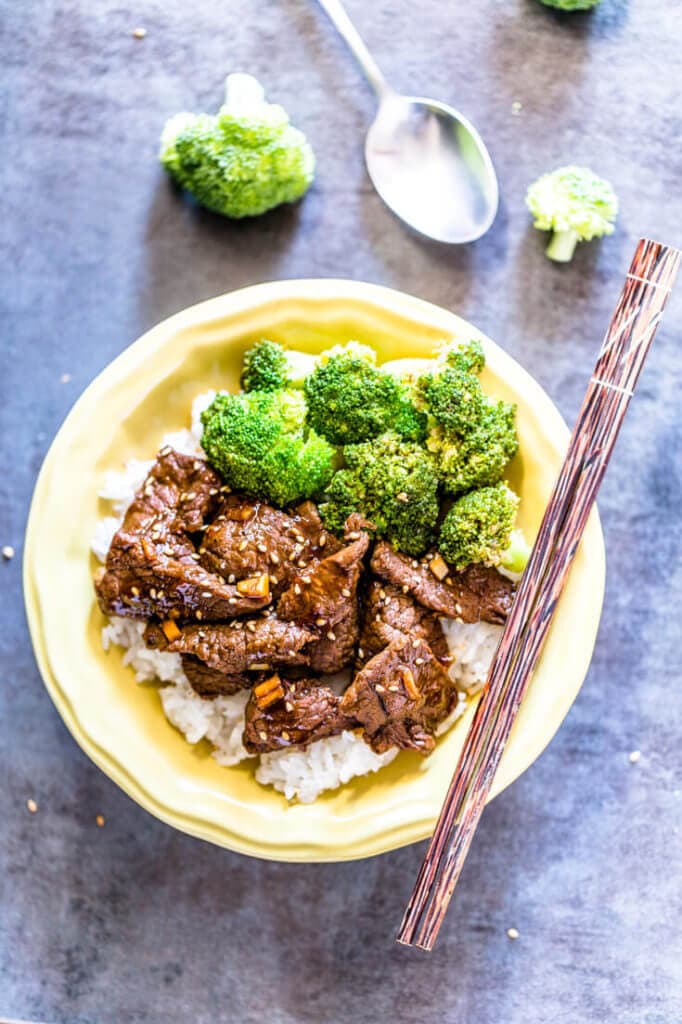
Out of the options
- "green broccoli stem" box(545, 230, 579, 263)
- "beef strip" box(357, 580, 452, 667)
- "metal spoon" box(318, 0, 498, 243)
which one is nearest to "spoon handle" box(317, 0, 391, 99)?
"metal spoon" box(318, 0, 498, 243)

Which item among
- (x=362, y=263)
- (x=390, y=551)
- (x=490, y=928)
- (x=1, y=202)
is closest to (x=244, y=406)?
(x=390, y=551)

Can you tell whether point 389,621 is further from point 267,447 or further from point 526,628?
point 267,447

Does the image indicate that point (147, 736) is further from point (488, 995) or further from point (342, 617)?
point (488, 995)

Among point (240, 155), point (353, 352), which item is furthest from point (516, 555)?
point (240, 155)

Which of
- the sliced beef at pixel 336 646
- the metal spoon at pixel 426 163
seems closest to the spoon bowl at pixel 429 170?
the metal spoon at pixel 426 163

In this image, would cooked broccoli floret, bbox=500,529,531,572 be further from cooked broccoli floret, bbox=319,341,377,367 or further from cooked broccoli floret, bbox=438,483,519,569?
cooked broccoli floret, bbox=319,341,377,367

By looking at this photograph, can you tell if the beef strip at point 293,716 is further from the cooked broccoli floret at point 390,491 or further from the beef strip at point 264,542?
the cooked broccoli floret at point 390,491
